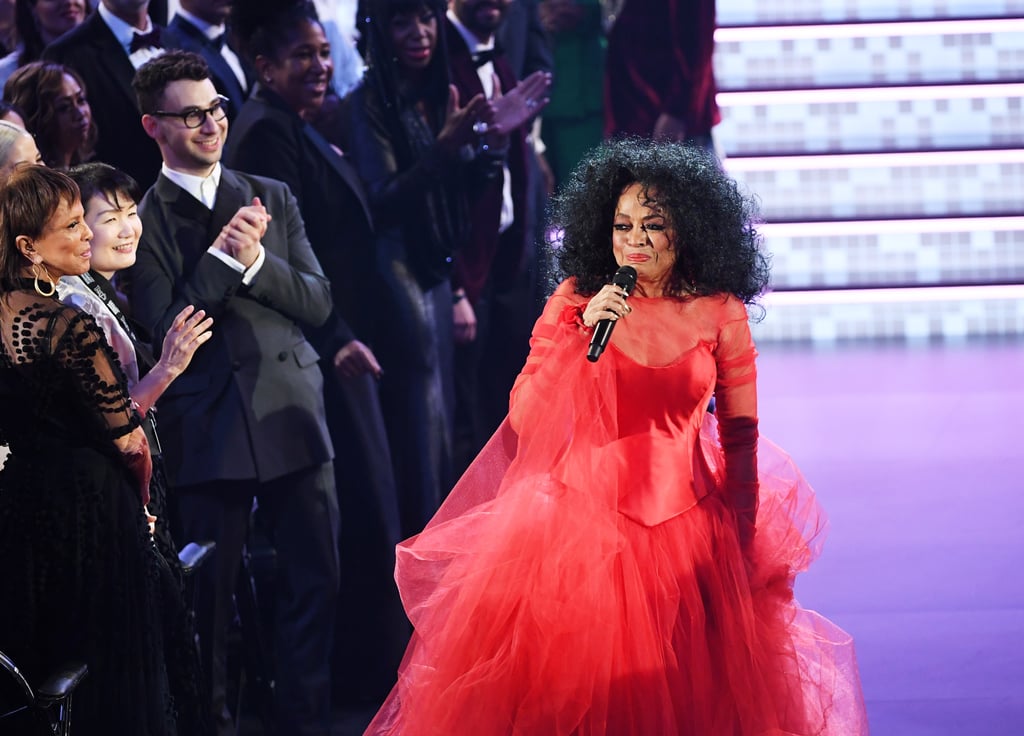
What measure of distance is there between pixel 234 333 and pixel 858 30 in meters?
5.42

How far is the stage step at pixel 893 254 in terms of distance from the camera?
7.84 metres

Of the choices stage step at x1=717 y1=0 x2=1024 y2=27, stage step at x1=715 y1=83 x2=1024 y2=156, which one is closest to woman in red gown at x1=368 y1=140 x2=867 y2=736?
stage step at x1=715 y1=83 x2=1024 y2=156

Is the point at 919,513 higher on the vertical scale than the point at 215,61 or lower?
lower

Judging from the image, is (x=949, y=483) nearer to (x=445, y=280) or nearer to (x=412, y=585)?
(x=445, y=280)

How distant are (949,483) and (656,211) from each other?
3.51 meters

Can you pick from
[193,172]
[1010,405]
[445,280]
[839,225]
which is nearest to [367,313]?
[445,280]

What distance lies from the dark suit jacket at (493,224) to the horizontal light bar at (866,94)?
3.93 meters

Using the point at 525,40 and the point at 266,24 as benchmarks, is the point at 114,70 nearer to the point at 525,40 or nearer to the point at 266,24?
the point at 266,24

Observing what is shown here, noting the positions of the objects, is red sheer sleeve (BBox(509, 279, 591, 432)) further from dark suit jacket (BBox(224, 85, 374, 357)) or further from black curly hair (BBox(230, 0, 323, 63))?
black curly hair (BBox(230, 0, 323, 63))

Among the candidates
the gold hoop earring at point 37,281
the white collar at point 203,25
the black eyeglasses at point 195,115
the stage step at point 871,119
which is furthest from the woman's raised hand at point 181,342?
the stage step at point 871,119

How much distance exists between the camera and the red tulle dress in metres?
2.42

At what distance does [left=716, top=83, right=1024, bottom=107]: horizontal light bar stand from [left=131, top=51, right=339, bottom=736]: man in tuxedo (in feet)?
15.4

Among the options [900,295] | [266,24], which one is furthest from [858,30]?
[266,24]

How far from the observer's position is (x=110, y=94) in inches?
138
